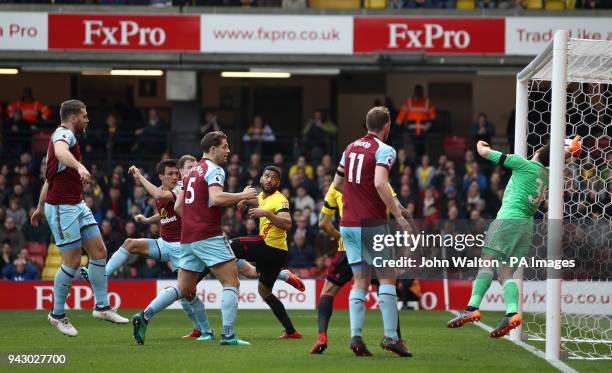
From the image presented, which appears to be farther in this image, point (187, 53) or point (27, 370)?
point (187, 53)

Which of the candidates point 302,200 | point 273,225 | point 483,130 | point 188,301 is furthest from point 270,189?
point 483,130

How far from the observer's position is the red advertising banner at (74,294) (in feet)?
68.5

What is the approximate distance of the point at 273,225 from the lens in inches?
529

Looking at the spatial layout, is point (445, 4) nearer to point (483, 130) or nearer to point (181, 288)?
point (483, 130)

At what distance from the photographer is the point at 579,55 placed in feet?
38.8

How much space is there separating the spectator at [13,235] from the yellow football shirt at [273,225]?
10681 mm

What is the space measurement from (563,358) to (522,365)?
0.86 m

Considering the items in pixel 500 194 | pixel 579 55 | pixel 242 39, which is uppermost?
pixel 242 39

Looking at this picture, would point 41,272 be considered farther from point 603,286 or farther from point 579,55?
point 579,55

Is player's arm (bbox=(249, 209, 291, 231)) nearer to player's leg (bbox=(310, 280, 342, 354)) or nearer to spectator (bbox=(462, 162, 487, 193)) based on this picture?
player's leg (bbox=(310, 280, 342, 354))

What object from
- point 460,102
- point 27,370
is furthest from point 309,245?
point 27,370

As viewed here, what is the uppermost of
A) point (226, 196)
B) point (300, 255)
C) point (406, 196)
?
point (226, 196)

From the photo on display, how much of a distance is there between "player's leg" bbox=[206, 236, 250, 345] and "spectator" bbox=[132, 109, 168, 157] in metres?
14.4

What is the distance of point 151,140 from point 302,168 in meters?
3.66
